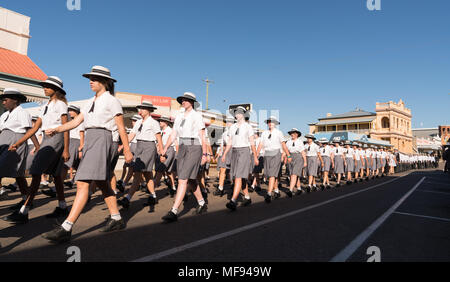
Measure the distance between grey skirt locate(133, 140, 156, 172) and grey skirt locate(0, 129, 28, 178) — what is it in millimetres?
2004

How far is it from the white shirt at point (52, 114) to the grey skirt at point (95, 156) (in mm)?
1306

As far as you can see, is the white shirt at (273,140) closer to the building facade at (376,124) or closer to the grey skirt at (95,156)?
the grey skirt at (95,156)

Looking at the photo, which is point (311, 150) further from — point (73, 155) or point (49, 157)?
point (49, 157)

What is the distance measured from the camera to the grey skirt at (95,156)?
3611 millimetres

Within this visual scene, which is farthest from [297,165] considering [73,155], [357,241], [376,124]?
[376,124]

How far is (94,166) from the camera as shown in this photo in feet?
12.0

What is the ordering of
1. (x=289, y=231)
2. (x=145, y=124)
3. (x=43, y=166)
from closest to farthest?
1. (x=289, y=231)
2. (x=43, y=166)
3. (x=145, y=124)

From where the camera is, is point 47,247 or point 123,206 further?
point 123,206

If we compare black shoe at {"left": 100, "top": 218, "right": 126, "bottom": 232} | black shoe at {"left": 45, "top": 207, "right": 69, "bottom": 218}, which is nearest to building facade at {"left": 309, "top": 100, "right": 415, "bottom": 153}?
black shoe at {"left": 45, "top": 207, "right": 69, "bottom": 218}

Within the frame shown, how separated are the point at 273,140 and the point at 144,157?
329cm

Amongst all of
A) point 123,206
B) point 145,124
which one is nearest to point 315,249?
point 123,206

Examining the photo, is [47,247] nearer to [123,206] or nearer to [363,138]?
[123,206]
